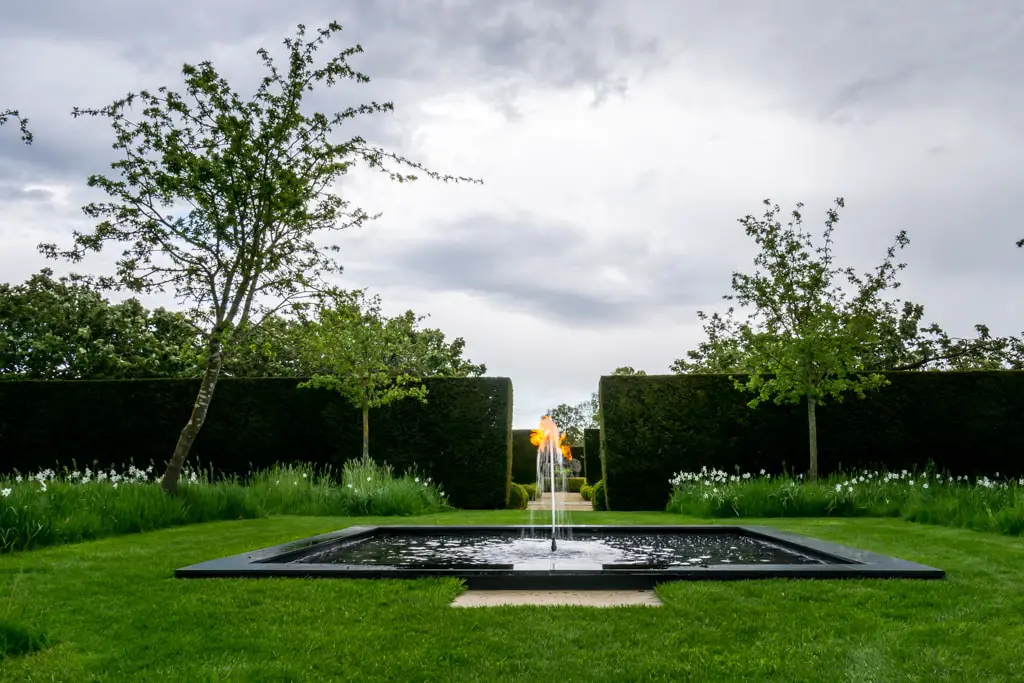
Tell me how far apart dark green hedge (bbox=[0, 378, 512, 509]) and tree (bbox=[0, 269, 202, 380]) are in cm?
953

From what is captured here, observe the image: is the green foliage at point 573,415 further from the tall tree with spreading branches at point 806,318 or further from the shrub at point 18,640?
the shrub at point 18,640

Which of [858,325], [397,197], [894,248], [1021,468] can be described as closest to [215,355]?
[397,197]

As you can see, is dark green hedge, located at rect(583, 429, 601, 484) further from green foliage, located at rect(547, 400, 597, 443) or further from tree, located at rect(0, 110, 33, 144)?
tree, located at rect(0, 110, 33, 144)

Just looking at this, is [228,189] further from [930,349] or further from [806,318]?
[930,349]

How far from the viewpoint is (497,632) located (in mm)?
4168

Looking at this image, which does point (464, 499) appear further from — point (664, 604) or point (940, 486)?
point (664, 604)

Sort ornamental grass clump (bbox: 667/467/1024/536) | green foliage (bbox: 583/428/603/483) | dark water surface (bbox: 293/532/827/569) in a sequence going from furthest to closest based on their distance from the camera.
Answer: green foliage (bbox: 583/428/603/483) → ornamental grass clump (bbox: 667/467/1024/536) → dark water surface (bbox: 293/532/827/569)

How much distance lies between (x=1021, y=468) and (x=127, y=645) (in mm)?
16429

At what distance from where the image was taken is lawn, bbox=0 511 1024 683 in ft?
11.8

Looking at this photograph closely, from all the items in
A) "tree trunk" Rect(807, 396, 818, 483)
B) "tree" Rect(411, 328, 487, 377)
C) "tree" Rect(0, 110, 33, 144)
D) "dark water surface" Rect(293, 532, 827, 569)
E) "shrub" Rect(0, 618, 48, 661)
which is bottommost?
"dark water surface" Rect(293, 532, 827, 569)

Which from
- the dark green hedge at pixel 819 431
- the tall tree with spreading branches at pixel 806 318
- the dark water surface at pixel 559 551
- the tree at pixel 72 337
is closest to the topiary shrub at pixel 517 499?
the dark green hedge at pixel 819 431

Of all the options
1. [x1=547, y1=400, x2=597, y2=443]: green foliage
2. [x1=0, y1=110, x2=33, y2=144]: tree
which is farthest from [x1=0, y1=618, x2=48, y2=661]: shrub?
[x1=547, y1=400, x2=597, y2=443]: green foliage

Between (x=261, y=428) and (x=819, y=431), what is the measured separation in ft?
37.4

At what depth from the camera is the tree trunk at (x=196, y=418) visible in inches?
441
